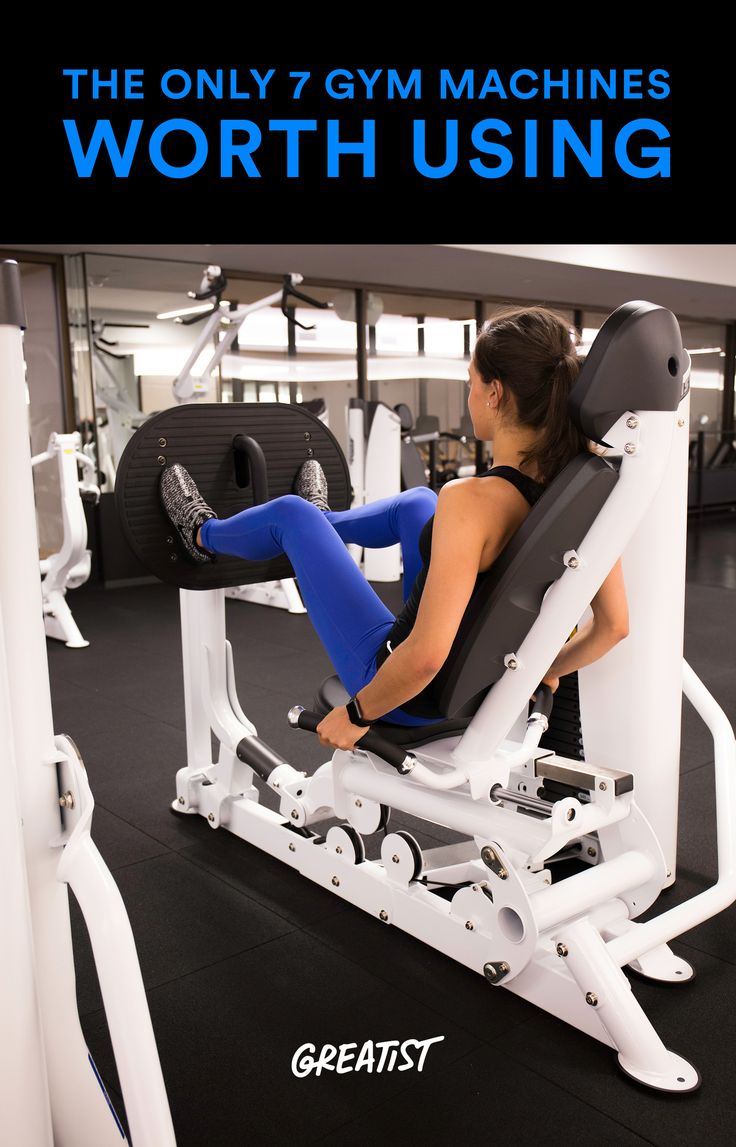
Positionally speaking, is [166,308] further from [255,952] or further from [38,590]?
[38,590]

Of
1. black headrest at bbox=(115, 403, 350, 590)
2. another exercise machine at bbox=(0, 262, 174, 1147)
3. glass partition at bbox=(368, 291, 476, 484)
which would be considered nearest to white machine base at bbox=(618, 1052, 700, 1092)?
another exercise machine at bbox=(0, 262, 174, 1147)

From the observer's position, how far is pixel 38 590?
0.92 meters

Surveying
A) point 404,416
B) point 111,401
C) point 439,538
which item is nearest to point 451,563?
point 439,538

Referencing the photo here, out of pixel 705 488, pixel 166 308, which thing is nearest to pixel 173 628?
pixel 166 308

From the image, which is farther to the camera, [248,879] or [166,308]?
[166,308]

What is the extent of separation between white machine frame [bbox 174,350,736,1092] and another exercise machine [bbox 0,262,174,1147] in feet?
2.34

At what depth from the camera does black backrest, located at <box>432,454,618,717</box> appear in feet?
4.39

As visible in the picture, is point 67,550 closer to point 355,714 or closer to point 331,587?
point 331,587

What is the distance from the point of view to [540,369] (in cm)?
140

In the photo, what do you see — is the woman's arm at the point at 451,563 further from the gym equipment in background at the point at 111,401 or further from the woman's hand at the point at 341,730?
the gym equipment in background at the point at 111,401

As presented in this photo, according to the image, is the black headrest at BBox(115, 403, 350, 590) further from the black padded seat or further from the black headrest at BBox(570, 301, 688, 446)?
the black headrest at BBox(570, 301, 688, 446)

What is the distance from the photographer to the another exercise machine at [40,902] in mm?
842

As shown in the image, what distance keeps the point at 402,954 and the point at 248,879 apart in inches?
17.7

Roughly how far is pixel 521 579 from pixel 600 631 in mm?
371
